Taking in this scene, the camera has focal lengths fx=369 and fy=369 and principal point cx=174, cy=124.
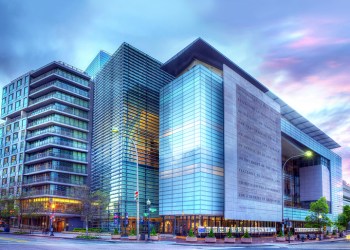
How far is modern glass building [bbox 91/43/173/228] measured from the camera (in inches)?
2776

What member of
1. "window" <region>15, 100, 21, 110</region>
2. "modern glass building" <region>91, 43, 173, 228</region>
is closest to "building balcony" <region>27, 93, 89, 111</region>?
"window" <region>15, 100, 21, 110</region>

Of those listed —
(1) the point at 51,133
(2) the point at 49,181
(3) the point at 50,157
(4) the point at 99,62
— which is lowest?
(2) the point at 49,181

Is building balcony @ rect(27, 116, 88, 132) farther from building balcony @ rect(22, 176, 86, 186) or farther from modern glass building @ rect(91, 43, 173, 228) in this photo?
building balcony @ rect(22, 176, 86, 186)

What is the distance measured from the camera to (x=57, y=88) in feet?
293

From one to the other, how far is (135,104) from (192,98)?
48.7 ft

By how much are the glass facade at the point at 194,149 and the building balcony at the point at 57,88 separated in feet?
108

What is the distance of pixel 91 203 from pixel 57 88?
121 feet

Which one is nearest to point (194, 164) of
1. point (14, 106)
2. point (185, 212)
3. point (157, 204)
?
point (185, 212)

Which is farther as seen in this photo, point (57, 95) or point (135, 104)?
point (57, 95)

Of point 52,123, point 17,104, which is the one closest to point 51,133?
point 52,123

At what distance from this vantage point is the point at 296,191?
11294 centimetres

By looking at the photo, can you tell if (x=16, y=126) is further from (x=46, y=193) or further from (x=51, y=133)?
(x=46, y=193)

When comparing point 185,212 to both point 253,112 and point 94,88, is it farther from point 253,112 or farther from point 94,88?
point 94,88

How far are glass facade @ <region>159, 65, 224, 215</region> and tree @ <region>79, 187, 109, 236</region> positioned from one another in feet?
36.2
